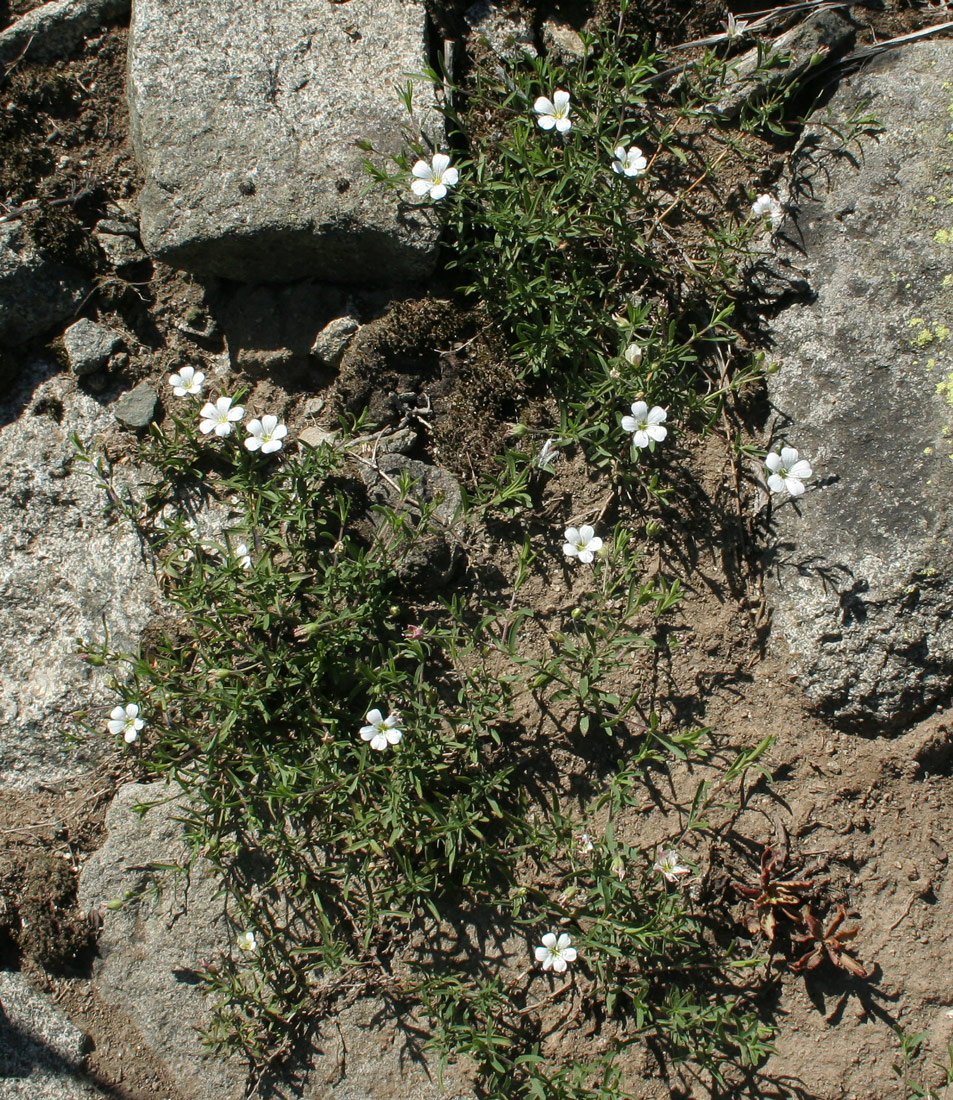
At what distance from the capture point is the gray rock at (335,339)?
412 cm

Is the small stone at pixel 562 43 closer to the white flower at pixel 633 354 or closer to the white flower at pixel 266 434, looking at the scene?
the white flower at pixel 633 354

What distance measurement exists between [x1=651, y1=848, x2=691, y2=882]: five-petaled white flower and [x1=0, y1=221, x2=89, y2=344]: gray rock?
4.10 meters

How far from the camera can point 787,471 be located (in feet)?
11.9

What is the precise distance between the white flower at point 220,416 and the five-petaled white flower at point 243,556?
563 millimetres

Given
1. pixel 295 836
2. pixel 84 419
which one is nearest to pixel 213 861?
pixel 295 836

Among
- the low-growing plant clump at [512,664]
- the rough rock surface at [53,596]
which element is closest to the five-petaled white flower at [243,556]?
the low-growing plant clump at [512,664]

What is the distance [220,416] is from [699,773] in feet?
9.40

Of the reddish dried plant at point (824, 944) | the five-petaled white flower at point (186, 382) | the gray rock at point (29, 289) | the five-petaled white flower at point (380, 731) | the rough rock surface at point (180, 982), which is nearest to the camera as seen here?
the five-petaled white flower at point (380, 731)

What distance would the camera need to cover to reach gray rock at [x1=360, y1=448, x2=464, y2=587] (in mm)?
3875

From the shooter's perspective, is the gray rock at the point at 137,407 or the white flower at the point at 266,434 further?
the gray rock at the point at 137,407

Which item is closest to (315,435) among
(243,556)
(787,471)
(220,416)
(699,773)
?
(220,416)

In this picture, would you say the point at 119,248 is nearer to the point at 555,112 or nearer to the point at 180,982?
the point at 555,112

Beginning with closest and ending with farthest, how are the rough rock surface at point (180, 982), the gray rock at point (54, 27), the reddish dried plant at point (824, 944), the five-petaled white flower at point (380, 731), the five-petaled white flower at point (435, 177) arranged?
1. the five-petaled white flower at point (380, 731)
2. the reddish dried plant at point (824, 944)
3. the five-petaled white flower at point (435, 177)
4. the rough rock surface at point (180, 982)
5. the gray rock at point (54, 27)

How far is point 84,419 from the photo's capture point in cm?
432
